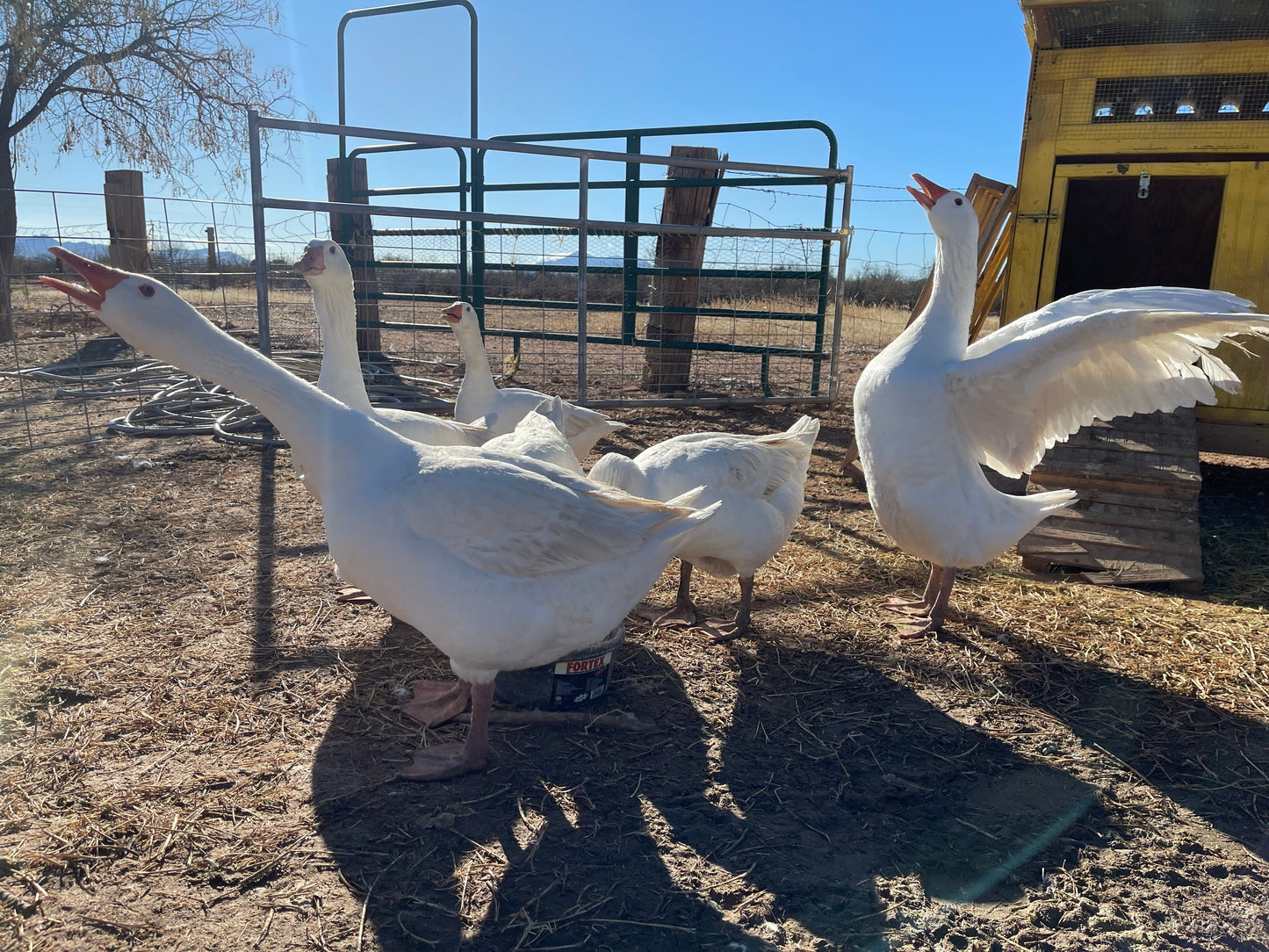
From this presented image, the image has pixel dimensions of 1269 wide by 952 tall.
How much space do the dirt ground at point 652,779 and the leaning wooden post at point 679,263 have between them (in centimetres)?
562

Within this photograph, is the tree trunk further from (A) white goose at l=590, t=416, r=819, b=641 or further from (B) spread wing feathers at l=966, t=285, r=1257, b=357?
(B) spread wing feathers at l=966, t=285, r=1257, b=357

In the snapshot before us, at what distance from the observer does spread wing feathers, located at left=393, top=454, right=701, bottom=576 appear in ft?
8.45

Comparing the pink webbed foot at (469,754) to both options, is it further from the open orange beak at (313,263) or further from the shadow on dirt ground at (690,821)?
the open orange beak at (313,263)

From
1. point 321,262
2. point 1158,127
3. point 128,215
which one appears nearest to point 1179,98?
point 1158,127

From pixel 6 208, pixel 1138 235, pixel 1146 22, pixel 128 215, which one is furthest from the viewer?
pixel 6 208

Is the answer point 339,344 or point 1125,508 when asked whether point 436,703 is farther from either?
point 1125,508

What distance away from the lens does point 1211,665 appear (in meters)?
3.60

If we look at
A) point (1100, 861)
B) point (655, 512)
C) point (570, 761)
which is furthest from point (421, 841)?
point (1100, 861)

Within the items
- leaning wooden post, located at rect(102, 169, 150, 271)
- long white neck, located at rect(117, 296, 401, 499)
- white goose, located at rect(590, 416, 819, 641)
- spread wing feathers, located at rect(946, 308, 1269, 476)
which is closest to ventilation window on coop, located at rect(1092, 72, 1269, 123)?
spread wing feathers, located at rect(946, 308, 1269, 476)

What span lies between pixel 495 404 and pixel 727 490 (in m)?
2.37

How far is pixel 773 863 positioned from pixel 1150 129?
645 cm

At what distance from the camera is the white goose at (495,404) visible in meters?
5.30

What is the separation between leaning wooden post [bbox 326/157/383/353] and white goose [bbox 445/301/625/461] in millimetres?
2915

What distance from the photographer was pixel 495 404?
560 cm
